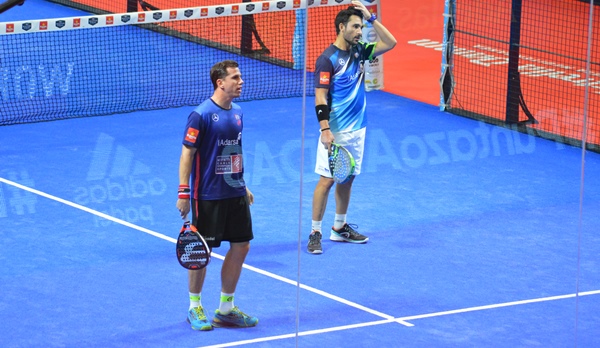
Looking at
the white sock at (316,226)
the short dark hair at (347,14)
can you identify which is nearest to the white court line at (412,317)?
the white sock at (316,226)

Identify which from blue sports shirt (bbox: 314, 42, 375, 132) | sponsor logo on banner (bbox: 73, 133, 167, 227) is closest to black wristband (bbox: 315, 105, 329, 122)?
blue sports shirt (bbox: 314, 42, 375, 132)

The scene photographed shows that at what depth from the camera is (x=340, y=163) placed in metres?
10.0

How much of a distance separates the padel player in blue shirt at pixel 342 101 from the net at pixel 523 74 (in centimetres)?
378

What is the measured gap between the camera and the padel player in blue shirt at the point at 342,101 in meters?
10.1

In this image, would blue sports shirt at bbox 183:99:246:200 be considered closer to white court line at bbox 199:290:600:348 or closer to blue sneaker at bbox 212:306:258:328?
blue sneaker at bbox 212:306:258:328

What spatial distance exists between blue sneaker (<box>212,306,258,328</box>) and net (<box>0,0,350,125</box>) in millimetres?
5649

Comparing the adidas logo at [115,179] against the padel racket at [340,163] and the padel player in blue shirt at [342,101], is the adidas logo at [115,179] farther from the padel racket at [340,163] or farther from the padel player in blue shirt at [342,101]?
the padel racket at [340,163]

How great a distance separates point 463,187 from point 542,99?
4.03 meters

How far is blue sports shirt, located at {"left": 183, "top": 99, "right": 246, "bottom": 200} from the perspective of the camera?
27.4 ft

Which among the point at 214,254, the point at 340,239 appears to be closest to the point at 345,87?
the point at 340,239

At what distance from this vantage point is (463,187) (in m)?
12.3

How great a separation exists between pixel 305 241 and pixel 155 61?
6.87m

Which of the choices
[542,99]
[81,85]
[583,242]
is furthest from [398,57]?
[583,242]

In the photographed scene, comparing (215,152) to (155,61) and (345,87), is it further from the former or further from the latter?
(155,61)
